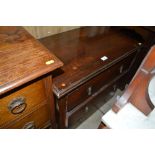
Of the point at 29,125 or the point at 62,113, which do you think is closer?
the point at 29,125

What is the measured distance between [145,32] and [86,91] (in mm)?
700

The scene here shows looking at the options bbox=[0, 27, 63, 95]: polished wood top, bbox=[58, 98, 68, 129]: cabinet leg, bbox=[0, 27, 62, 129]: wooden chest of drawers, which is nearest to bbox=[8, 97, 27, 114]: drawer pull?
bbox=[0, 27, 62, 129]: wooden chest of drawers

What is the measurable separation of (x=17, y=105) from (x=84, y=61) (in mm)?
467

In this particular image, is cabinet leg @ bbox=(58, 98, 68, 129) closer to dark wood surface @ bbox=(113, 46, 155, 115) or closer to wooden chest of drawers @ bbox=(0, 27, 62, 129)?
wooden chest of drawers @ bbox=(0, 27, 62, 129)

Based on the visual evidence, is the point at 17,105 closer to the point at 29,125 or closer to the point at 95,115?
the point at 29,125

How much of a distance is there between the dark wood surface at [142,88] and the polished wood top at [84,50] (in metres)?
0.20

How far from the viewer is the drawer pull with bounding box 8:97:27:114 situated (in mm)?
508

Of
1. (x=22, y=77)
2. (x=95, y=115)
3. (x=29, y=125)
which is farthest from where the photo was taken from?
(x=95, y=115)

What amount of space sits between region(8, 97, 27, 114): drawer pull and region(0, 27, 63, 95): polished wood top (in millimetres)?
107

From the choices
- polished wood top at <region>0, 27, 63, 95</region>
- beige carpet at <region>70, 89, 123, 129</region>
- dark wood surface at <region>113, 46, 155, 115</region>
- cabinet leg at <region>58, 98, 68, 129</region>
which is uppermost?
polished wood top at <region>0, 27, 63, 95</region>

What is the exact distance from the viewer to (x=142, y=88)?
698 millimetres

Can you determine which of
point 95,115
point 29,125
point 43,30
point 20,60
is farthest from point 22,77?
point 95,115

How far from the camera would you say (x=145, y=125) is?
0.64m
